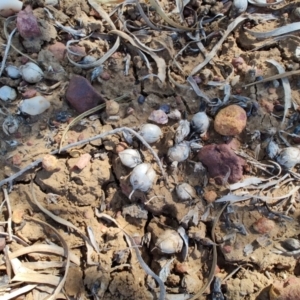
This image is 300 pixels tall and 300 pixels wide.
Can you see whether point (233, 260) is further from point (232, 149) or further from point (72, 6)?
point (72, 6)

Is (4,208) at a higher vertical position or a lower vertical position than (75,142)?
lower

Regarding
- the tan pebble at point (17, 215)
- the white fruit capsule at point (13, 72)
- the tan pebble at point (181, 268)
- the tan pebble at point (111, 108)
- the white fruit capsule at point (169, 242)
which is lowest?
the tan pebble at point (181, 268)

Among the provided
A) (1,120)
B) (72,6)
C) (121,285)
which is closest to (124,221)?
(121,285)

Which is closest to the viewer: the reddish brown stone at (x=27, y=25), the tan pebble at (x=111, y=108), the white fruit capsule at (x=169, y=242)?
the white fruit capsule at (x=169, y=242)

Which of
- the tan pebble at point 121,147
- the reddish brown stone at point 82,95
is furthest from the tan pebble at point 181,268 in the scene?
the reddish brown stone at point 82,95

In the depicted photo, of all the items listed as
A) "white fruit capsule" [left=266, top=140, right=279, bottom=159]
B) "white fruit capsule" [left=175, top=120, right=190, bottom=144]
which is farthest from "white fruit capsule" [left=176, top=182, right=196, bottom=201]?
"white fruit capsule" [left=266, top=140, right=279, bottom=159]

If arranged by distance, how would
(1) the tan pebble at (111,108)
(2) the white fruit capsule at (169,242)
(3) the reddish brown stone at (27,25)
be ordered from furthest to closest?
(3) the reddish brown stone at (27,25) < (1) the tan pebble at (111,108) < (2) the white fruit capsule at (169,242)

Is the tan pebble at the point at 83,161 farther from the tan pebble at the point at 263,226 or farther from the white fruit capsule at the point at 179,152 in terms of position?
the tan pebble at the point at 263,226
